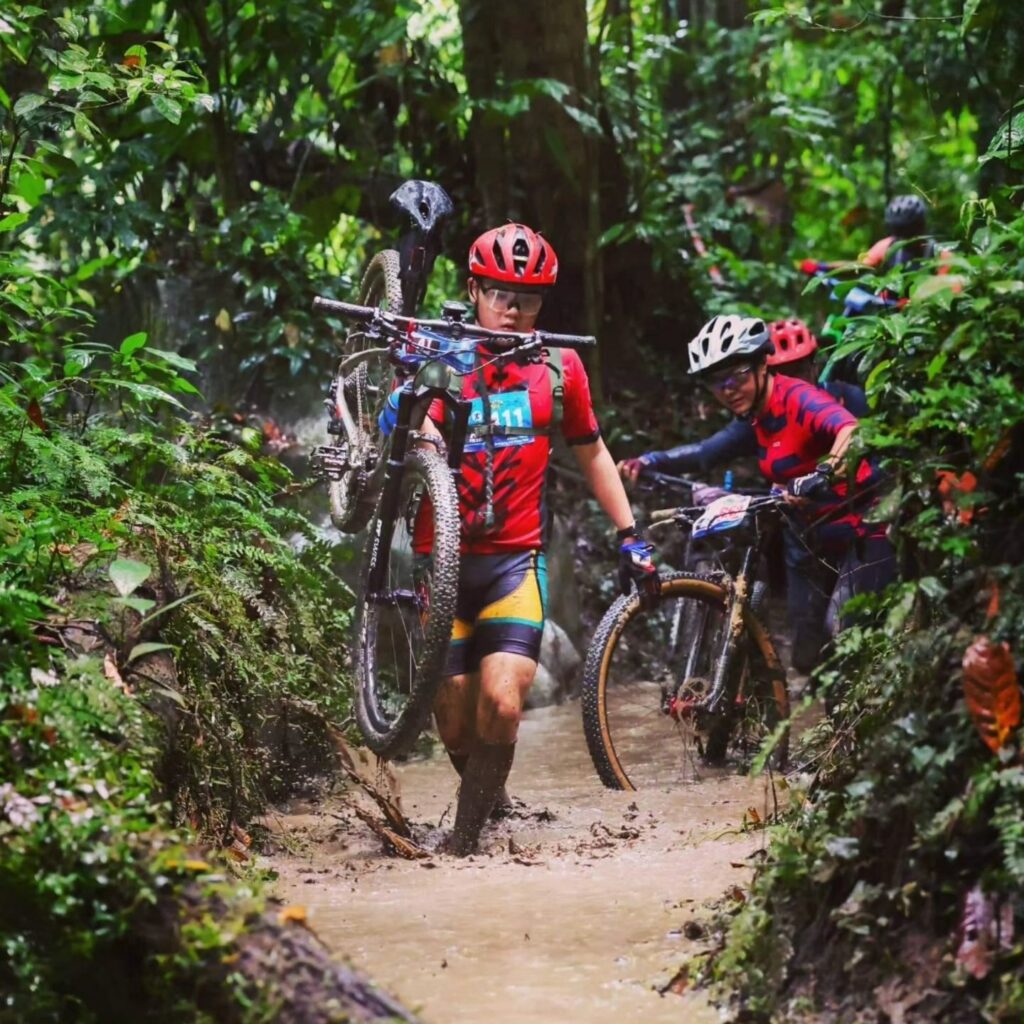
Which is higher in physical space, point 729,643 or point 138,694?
point 729,643

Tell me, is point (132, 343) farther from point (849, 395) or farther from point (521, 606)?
point (849, 395)

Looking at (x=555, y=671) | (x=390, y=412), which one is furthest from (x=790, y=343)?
(x=390, y=412)

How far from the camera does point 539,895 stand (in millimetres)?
4410

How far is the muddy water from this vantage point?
347 cm

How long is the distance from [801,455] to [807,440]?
8 centimetres

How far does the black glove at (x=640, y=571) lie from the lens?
6312 mm

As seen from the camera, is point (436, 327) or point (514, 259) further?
point (514, 259)

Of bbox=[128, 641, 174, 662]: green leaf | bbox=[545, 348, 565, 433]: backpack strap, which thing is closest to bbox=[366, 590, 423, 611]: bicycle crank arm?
bbox=[545, 348, 565, 433]: backpack strap

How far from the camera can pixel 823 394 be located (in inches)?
274

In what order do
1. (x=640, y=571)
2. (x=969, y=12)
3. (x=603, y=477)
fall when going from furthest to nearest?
(x=640, y=571)
(x=603, y=477)
(x=969, y=12)

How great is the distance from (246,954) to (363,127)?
923cm

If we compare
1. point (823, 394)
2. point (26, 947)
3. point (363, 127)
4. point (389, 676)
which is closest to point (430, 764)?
point (389, 676)

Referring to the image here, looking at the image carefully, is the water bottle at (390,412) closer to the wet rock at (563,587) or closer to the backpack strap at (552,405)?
the backpack strap at (552,405)

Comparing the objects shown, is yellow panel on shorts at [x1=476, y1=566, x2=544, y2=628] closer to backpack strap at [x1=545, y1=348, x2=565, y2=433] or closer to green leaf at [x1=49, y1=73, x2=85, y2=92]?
backpack strap at [x1=545, y1=348, x2=565, y2=433]
